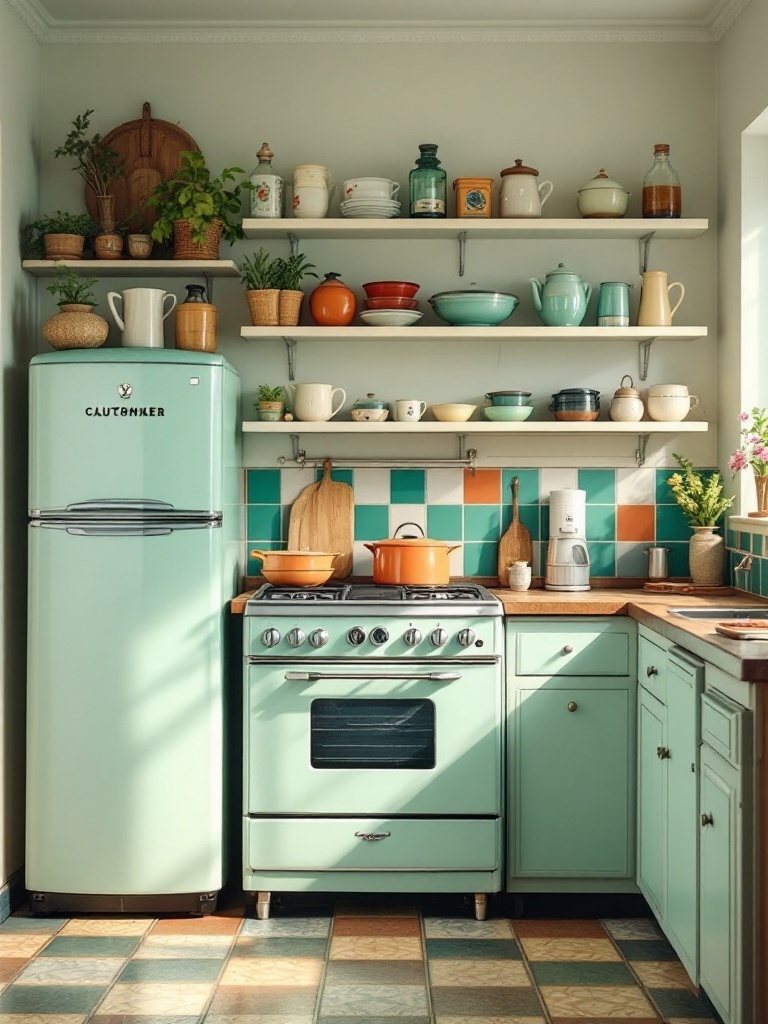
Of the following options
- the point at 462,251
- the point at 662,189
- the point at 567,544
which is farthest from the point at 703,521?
the point at 462,251

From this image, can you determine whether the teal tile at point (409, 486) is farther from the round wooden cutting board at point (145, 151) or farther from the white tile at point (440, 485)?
the round wooden cutting board at point (145, 151)

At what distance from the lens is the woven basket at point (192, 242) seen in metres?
3.60

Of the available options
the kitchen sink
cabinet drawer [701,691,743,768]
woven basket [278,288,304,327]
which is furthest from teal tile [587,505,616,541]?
cabinet drawer [701,691,743,768]

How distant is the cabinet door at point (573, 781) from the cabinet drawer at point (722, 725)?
2.44 feet

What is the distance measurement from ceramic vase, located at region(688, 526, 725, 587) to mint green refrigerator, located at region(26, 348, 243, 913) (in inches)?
64.4

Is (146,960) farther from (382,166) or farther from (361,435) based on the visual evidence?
(382,166)

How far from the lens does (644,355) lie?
12.6 ft

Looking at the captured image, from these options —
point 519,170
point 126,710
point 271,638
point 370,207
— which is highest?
point 519,170

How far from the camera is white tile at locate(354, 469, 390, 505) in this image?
387 centimetres

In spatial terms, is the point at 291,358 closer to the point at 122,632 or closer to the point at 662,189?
the point at 122,632

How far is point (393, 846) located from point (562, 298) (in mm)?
1861

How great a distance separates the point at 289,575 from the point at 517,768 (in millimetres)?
940

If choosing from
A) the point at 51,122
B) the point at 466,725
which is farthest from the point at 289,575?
the point at 51,122

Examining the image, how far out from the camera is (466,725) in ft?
→ 10.7
